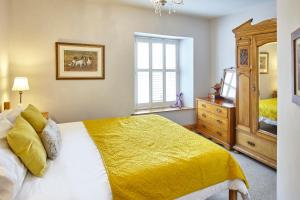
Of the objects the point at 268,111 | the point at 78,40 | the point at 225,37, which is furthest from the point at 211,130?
the point at 78,40

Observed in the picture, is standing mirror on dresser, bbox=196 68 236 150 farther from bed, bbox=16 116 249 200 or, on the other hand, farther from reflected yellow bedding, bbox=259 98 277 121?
bed, bbox=16 116 249 200

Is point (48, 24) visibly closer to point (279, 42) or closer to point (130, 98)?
point (130, 98)

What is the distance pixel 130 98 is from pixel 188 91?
1.50 meters

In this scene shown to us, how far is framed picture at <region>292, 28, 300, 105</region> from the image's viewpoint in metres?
1.29

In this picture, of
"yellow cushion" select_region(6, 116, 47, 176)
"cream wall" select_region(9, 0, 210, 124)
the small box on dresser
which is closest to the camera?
"yellow cushion" select_region(6, 116, 47, 176)

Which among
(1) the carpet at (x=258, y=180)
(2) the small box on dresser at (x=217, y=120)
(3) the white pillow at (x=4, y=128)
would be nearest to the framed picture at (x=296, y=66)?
(1) the carpet at (x=258, y=180)

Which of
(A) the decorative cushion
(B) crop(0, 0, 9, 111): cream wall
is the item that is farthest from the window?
(A) the decorative cushion

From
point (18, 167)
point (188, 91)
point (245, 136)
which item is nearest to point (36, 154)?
point (18, 167)

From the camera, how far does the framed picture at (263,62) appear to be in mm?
2763

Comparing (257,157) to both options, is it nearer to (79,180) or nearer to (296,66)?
(296,66)

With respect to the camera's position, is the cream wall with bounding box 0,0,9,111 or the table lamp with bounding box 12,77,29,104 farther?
the table lamp with bounding box 12,77,29,104

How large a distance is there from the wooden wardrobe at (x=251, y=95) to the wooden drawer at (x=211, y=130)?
9.7 inches

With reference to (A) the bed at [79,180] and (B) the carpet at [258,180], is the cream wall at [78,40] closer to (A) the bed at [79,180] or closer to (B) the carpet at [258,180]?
(A) the bed at [79,180]

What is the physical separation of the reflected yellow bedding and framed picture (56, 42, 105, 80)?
257 cm
